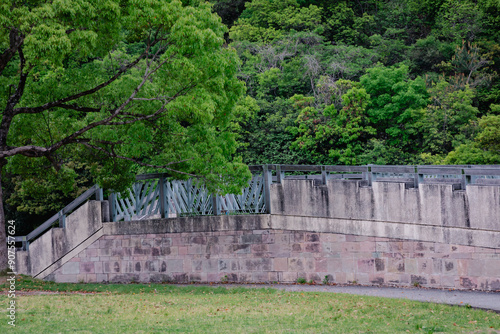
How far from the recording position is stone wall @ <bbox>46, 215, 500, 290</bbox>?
13.1m

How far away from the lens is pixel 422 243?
13055 millimetres

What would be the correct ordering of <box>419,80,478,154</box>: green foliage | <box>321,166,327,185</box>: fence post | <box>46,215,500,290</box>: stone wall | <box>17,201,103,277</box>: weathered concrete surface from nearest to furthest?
<box>46,215,500,290</box>: stone wall < <box>321,166,327,185</box>: fence post < <box>17,201,103,277</box>: weathered concrete surface < <box>419,80,478,154</box>: green foliage

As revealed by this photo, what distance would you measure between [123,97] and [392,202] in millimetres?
7307

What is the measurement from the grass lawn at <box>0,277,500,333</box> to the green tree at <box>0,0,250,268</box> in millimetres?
3925

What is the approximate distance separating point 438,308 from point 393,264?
373cm

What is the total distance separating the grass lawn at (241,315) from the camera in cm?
816

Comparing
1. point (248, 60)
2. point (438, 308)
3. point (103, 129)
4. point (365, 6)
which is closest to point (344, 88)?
point (248, 60)

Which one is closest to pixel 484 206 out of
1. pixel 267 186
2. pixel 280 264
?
pixel 280 264

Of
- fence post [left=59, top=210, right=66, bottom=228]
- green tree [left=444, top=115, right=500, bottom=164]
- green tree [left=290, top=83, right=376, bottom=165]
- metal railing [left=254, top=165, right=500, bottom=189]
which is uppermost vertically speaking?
green tree [left=290, top=83, right=376, bottom=165]

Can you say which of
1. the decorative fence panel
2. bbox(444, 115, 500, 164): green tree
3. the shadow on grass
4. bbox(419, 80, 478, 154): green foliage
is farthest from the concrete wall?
bbox(419, 80, 478, 154): green foliage

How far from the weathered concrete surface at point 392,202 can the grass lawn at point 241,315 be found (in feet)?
7.65

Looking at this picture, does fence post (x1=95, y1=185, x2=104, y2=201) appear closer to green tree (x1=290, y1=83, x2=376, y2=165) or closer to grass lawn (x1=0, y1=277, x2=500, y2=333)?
grass lawn (x1=0, y1=277, x2=500, y2=333)

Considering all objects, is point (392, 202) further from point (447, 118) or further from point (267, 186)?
point (447, 118)

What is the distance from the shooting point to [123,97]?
1445 centimetres
